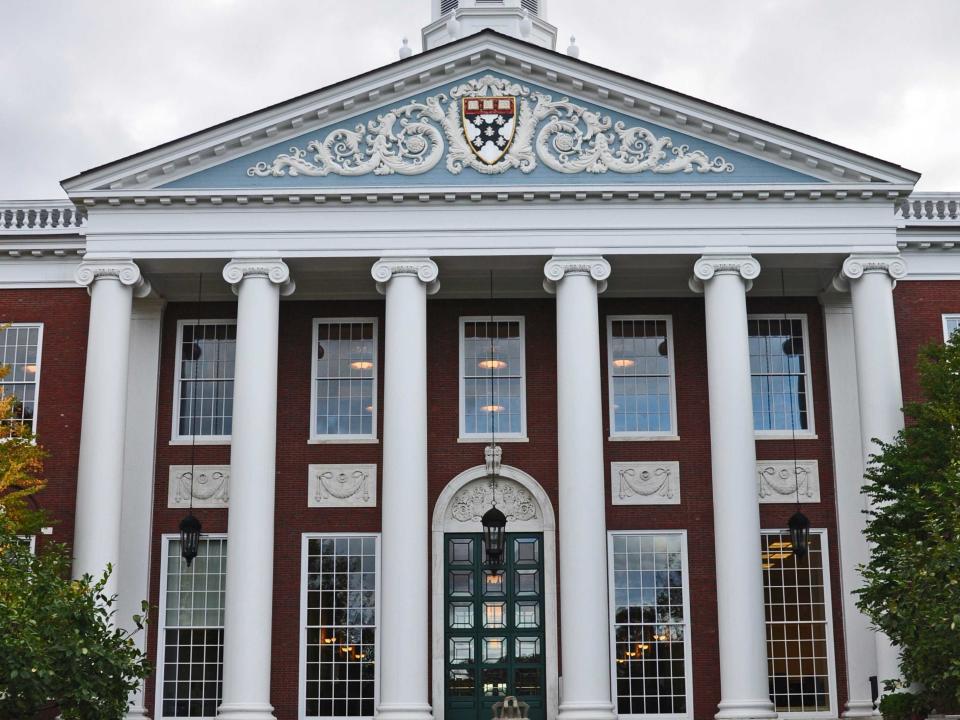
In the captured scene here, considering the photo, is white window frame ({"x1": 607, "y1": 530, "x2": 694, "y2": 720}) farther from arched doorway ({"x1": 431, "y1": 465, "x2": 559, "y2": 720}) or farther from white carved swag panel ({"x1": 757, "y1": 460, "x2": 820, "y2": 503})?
white carved swag panel ({"x1": 757, "y1": 460, "x2": 820, "y2": 503})

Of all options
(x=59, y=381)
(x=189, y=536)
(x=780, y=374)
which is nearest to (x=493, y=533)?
(x=189, y=536)

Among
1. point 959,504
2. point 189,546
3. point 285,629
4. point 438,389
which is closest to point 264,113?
point 438,389

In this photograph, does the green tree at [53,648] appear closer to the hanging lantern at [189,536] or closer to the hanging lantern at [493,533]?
the hanging lantern at [189,536]

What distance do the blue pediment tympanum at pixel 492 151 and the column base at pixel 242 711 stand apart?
35.6ft

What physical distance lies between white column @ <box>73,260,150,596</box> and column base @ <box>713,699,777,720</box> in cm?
1265

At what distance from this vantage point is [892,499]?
2520cm

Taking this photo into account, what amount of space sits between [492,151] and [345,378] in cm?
659

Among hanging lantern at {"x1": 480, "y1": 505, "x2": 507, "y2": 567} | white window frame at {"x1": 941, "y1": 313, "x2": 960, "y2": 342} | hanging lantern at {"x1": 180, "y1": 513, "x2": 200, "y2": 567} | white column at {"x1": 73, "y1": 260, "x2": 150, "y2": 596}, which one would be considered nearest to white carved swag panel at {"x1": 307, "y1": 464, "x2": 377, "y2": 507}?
hanging lantern at {"x1": 180, "y1": 513, "x2": 200, "y2": 567}

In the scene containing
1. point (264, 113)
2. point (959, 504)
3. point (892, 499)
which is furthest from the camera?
point (264, 113)

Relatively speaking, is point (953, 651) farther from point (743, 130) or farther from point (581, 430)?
point (743, 130)

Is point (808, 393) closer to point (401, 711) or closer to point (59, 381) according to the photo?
point (401, 711)

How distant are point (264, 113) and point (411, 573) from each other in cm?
1025

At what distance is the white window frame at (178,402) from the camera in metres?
31.1

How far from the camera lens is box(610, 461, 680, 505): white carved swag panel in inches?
1206
